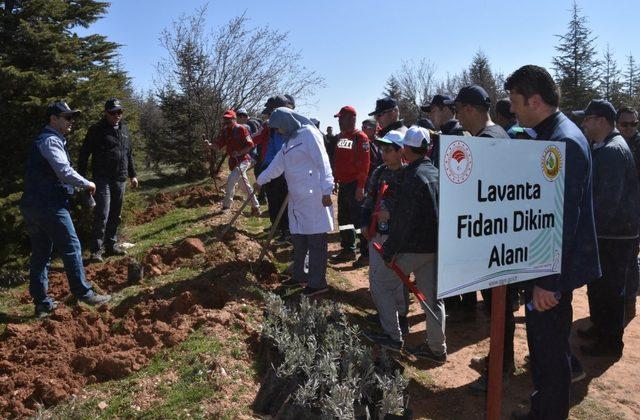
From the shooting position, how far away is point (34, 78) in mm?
7188

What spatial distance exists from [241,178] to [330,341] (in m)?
6.15

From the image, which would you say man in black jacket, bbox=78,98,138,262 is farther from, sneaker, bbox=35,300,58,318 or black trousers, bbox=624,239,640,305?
black trousers, bbox=624,239,640,305

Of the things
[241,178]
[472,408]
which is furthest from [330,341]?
[241,178]

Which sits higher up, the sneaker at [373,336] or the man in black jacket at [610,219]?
the man in black jacket at [610,219]

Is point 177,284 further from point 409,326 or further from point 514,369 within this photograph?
point 514,369

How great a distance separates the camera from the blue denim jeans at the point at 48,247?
501cm

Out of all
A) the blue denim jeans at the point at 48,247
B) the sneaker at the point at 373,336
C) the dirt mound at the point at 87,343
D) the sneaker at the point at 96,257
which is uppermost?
the blue denim jeans at the point at 48,247

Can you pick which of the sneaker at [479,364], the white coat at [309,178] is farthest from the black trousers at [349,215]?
the sneaker at [479,364]

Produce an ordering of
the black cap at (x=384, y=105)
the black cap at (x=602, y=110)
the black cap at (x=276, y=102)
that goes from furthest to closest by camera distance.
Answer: the black cap at (x=276, y=102), the black cap at (x=384, y=105), the black cap at (x=602, y=110)

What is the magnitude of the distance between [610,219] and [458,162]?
319 cm

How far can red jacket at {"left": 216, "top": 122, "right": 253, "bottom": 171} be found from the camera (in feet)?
30.6

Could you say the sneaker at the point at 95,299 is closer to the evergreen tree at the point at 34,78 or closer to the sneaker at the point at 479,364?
the evergreen tree at the point at 34,78

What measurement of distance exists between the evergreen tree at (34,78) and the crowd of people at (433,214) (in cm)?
135

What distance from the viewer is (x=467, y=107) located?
4.12m
